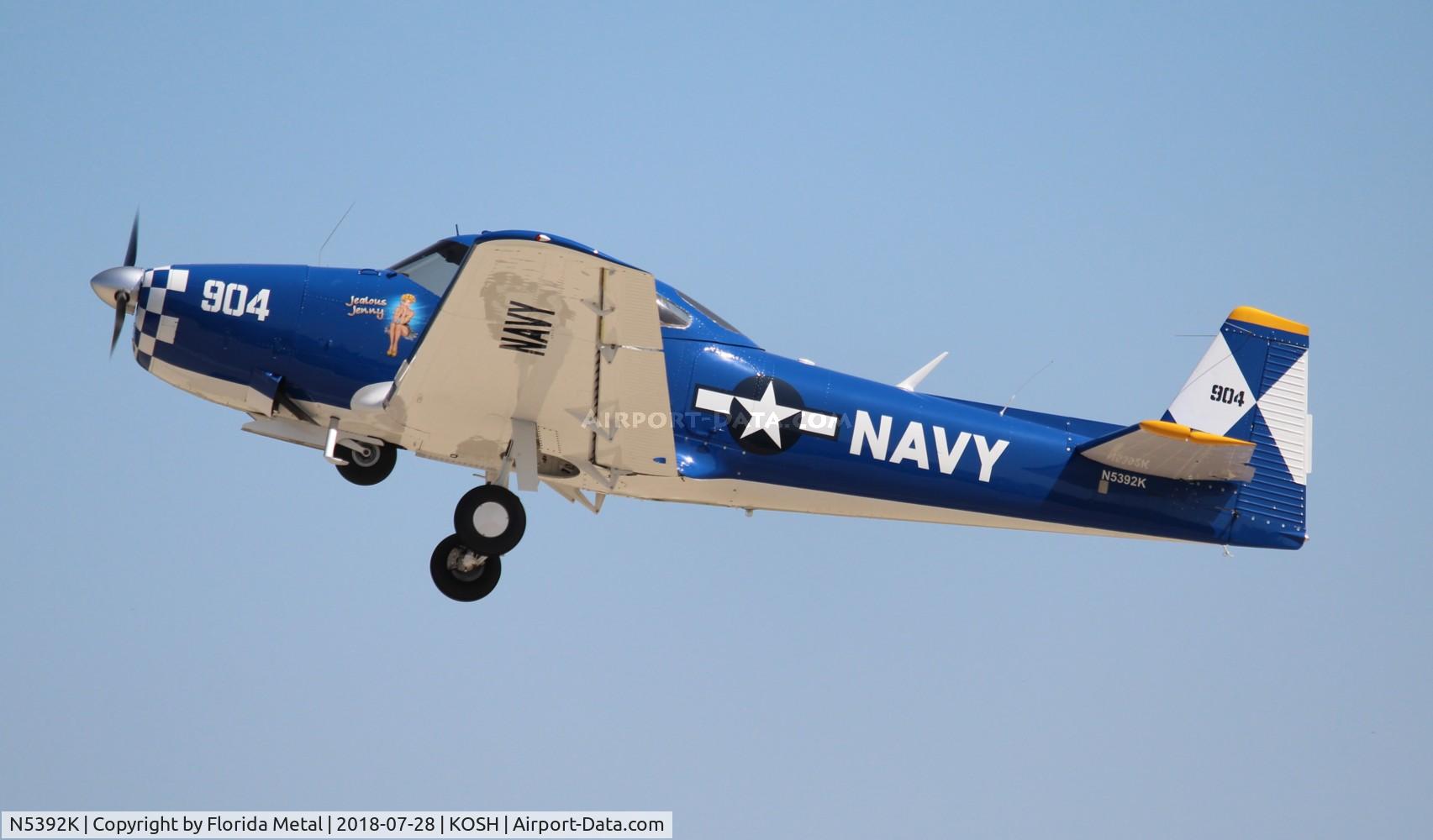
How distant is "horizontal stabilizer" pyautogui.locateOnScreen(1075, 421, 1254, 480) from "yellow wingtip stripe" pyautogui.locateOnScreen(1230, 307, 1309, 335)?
40.9 inches

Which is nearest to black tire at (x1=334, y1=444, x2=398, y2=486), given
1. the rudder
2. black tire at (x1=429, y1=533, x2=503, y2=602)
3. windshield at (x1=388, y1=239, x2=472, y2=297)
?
black tire at (x1=429, y1=533, x2=503, y2=602)

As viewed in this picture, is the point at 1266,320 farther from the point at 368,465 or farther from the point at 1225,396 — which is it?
the point at 368,465

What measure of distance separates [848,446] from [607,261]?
2700mm

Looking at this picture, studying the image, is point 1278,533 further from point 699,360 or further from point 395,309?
point 395,309

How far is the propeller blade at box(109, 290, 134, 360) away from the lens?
10.4 meters

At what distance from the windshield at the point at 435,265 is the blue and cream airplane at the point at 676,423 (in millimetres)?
13

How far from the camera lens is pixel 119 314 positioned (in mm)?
10766

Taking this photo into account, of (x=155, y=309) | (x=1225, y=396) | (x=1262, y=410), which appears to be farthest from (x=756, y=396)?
(x=155, y=309)

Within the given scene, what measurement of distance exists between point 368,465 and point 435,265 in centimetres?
194

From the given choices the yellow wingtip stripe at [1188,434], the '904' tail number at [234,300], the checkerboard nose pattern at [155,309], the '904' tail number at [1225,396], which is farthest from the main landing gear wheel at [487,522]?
the '904' tail number at [1225,396]

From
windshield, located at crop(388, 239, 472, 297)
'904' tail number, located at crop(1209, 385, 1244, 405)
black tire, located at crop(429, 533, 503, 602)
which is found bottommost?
black tire, located at crop(429, 533, 503, 602)

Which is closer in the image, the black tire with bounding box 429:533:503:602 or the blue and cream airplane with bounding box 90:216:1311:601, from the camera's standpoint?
the blue and cream airplane with bounding box 90:216:1311:601

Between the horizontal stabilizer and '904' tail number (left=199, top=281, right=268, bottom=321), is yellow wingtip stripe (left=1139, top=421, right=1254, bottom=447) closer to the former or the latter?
the horizontal stabilizer

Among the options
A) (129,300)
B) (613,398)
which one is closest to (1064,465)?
(613,398)
